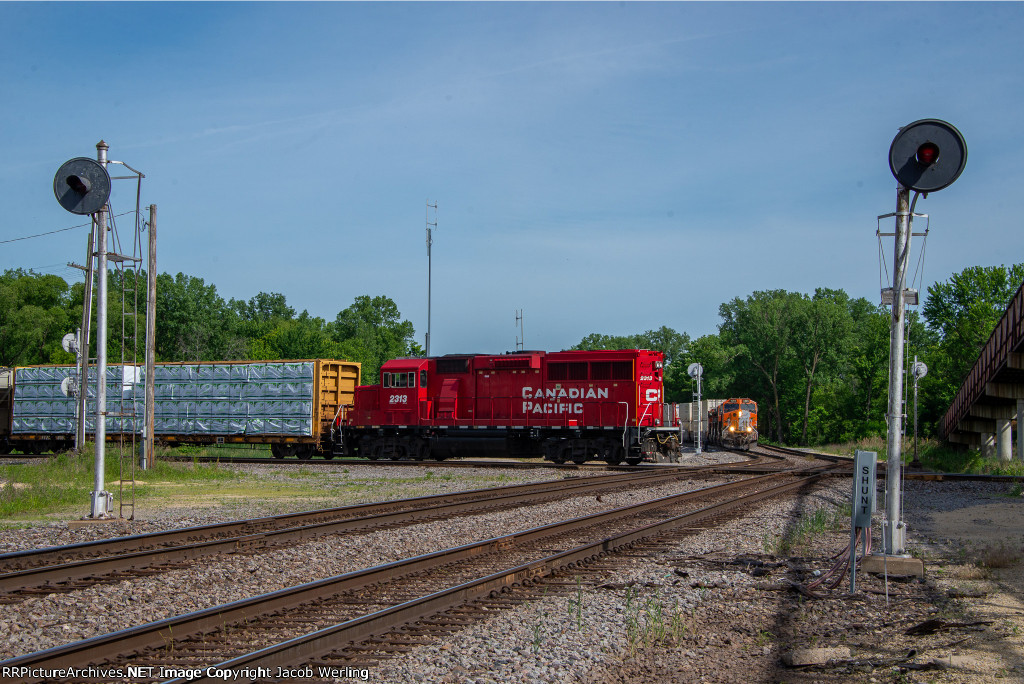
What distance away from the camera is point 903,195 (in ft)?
31.0

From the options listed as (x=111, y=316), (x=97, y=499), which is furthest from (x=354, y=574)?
(x=111, y=316)

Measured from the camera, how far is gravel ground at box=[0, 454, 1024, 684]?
597 centimetres

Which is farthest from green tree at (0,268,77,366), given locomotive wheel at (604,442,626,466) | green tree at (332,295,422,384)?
locomotive wheel at (604,442,626,466)

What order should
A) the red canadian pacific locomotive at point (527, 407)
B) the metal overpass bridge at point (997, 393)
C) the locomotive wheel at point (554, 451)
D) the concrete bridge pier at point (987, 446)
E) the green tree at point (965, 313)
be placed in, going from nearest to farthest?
1. the metal overpass bridge at point (997, 393)
2. the red canadian pacific locomotive at point (527, 407)
3. the locomotive wheel at point (554, 451)
4. the concrete bridge pier at point (987, 446)
5. the green tree at point (965, 313)

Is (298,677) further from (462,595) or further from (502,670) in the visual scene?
(462,595)

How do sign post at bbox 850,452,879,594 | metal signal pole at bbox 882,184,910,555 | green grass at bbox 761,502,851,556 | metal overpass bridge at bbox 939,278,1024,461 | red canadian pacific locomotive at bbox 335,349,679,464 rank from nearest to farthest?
sign post at bbox 850,452,879,594, metal signal pole at bbox 882,184,910,555, green grass at bbox 761,502,851,556, metal overpass bridge at bbox 939,278,1024,461, red canadian pacific locomotive at bbox 335,349,679,464

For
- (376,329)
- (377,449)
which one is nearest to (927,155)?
(377,449)

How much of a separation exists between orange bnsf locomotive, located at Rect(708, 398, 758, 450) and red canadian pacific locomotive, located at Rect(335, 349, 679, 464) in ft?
73.6

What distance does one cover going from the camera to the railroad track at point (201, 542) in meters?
8.66

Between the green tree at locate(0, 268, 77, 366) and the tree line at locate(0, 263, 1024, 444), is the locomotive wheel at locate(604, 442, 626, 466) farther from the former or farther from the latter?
the green tree at locate(0, 268, 77, 366)

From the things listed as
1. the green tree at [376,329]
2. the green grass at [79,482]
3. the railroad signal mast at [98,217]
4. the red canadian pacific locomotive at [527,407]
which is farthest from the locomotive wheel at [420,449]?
the green tree at [376,329]

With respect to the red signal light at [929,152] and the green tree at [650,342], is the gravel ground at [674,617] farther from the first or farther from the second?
the green tree at [650,342]

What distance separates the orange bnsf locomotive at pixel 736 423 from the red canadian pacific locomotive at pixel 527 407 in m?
22.4

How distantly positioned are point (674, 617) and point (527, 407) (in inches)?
853
